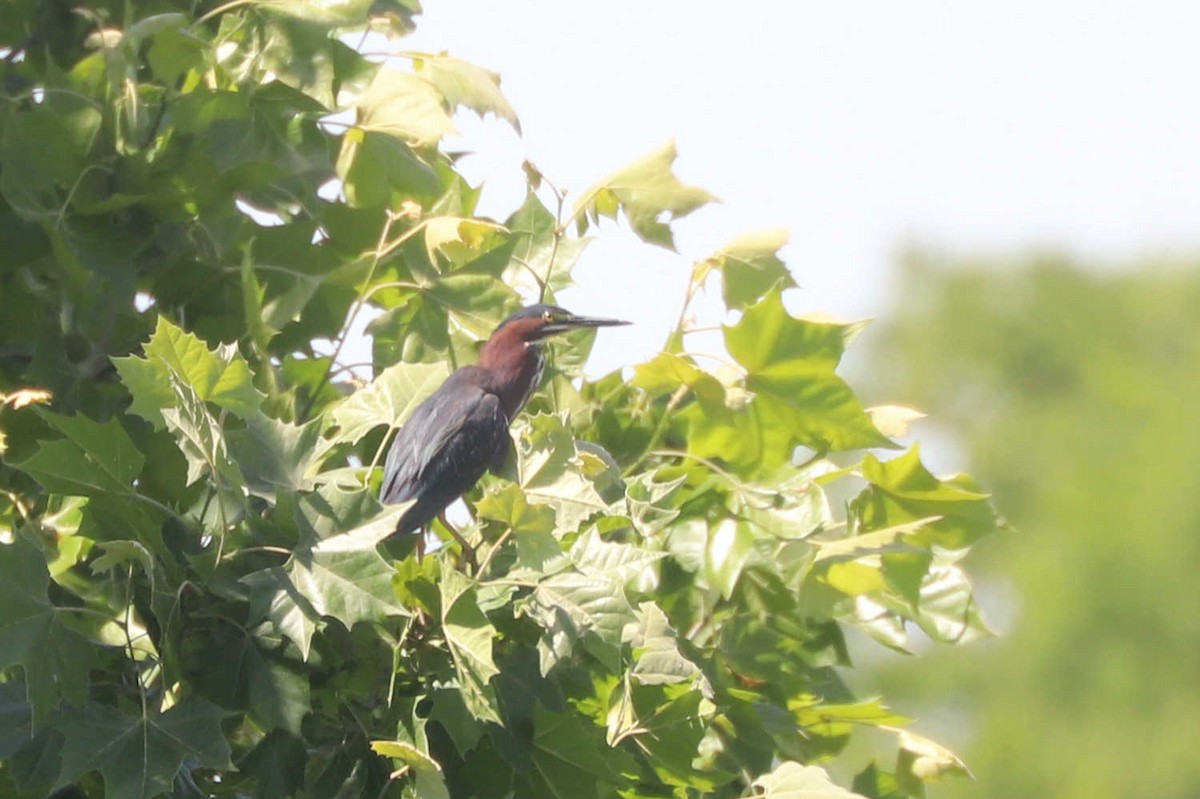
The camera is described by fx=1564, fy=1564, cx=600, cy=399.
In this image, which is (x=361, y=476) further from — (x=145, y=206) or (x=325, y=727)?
(x=145, y=206)

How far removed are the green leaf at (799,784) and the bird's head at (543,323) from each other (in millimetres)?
Answer: 687

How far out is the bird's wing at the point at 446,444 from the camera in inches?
82.0

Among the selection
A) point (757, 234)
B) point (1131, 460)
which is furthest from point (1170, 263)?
point (757, 234)

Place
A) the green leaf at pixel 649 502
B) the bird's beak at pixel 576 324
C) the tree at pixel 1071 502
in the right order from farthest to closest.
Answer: the tree at pixel 1071 502
the bird's beak at pixel 576 324
the green leaf at pixel 649 502

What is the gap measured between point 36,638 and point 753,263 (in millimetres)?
1166

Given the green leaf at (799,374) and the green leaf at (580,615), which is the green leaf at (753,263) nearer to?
the green leaf at (799,374)

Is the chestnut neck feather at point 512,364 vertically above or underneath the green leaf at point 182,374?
underneath

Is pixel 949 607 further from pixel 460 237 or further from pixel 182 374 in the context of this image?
pixel 182 374

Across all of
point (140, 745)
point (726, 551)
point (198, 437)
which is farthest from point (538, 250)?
point (140, 745)

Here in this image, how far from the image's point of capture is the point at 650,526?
2039 millimetres

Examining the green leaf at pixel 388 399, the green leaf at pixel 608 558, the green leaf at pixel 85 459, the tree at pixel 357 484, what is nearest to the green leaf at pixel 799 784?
the tree at pixel 357 484

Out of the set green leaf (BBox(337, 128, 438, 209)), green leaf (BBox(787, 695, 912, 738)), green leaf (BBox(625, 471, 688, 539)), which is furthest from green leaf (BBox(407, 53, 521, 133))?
green leaf (BBox(787, 695, 912, 738))

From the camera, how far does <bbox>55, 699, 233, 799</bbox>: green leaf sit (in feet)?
5.39

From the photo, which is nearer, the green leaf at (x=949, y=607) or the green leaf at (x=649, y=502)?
the green leaf at (x=649, y=502)
